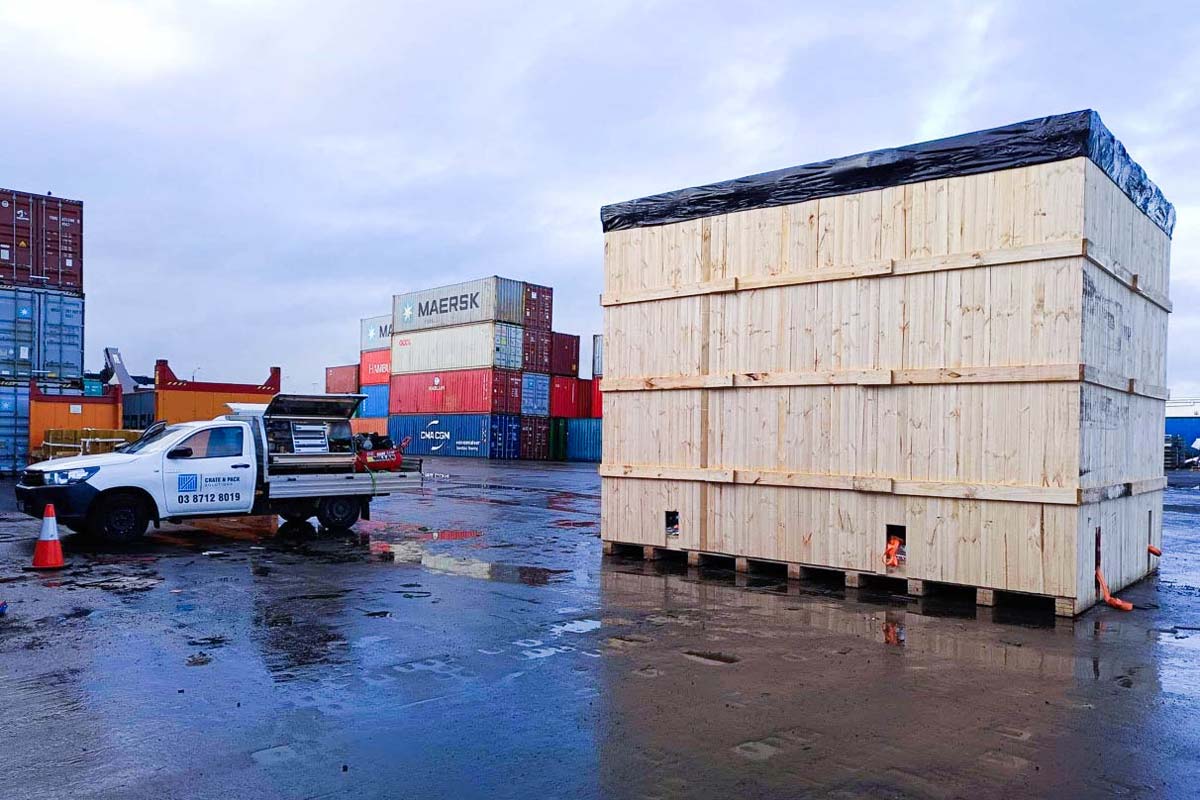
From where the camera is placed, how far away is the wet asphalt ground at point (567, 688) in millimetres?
4398

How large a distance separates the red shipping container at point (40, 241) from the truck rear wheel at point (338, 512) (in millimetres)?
16724

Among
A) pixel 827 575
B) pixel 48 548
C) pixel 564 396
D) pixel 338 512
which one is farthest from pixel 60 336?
pixel 564 396

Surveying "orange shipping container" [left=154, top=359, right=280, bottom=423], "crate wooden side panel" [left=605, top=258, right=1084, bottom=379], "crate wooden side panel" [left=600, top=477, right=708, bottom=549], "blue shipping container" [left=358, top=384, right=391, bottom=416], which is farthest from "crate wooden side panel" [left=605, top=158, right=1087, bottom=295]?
"blue shipping container" [left=358, top=384, right=391, bottom=416]

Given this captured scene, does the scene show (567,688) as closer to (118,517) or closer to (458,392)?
(118,517)

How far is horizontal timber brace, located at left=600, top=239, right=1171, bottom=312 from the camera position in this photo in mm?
8531

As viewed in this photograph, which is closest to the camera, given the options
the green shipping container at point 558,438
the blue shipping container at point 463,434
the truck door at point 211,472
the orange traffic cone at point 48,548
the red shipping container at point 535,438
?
the orange traffic cone at point 48,548

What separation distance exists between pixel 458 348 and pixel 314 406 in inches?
1459

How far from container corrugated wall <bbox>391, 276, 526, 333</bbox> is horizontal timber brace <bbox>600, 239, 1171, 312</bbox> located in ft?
124

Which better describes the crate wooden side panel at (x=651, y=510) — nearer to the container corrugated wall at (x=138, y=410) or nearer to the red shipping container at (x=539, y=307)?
the container corrugated wall at (x=138, y=410)

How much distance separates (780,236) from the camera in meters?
10.6

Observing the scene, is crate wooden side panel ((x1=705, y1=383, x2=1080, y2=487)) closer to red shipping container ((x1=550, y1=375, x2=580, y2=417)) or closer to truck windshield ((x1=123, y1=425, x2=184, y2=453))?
truck windshield ((x1=123, y1=425, x2=184, y2=453))

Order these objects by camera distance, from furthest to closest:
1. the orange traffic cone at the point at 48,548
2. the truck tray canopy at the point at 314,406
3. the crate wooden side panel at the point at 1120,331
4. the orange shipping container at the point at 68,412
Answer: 1. the orange shipping container at the point at 68,412
2. the truck tray canopy at the point at 314,406
3. the orange traffic cone at the point at 48,548
4. the crate wooden side panel at the point at 1120,331

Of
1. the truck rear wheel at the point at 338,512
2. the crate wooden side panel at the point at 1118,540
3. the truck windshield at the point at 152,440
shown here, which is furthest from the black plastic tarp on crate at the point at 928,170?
the truck windshield at the point at 152,440

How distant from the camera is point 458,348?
50750 mm
